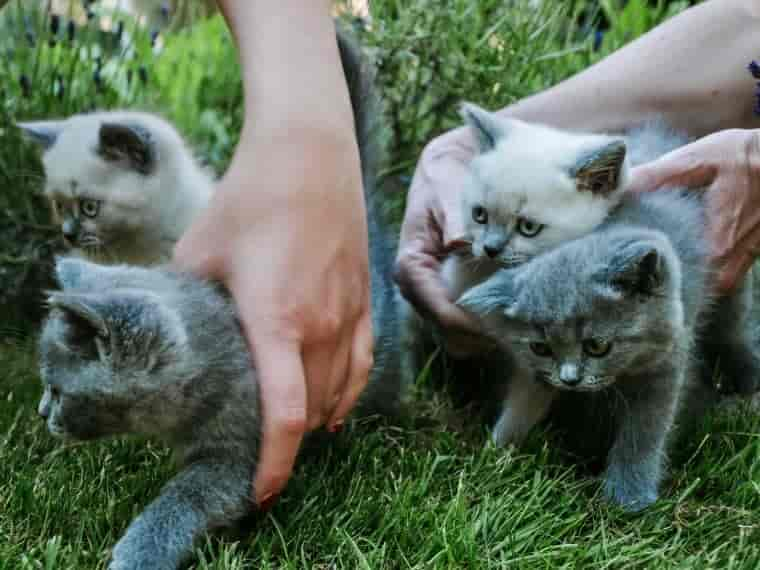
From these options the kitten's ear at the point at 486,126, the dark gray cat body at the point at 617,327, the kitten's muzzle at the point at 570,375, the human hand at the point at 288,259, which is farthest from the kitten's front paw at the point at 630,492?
the kitten's ear at the point at 486,126

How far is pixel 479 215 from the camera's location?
1.99m

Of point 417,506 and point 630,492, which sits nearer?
point 417,506

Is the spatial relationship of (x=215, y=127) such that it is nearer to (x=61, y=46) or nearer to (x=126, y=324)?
(x=61, y=46)

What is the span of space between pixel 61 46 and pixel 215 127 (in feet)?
1.86

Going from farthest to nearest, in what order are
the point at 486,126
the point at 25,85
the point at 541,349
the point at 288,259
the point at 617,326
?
the point at 25,85, the point at 486,126, the point at 541,349, the point at 617,326, the point at 288,259

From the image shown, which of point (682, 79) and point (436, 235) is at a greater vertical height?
point (682, 79)

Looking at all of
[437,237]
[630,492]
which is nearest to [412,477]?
[630,492]

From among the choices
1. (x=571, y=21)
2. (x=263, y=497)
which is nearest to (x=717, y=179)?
(x=263, y=497)

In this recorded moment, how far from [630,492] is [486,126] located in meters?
0.81

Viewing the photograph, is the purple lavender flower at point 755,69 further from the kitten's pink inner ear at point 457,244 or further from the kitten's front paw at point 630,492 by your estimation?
the kitten's front paw at point 630,492

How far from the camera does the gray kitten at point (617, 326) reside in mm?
1673

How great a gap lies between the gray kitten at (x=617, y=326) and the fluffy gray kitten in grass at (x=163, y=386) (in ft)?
1.59

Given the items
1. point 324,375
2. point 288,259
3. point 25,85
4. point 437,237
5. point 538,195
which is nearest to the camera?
point 288,259

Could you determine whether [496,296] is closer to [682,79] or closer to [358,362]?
[358,362]
